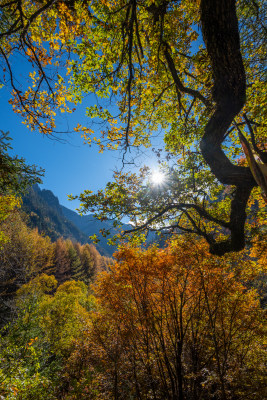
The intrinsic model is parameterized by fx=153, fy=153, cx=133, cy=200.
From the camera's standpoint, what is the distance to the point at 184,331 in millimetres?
5625

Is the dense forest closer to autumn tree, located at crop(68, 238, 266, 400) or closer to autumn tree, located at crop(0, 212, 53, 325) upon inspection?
autumn tree, located at crop(68, 238, 266, 400)

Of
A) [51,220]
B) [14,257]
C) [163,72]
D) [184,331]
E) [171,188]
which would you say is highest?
[163,72]

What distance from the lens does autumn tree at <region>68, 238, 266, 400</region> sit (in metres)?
4.90

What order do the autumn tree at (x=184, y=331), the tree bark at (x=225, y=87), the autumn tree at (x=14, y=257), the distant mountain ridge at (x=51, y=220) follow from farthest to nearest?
the distant mountain ridge at (x=51, y=220)
the autumn tree at (x=14, y=257)
the autumn tree at (x=184, y=331)
the tree bark at (x=225, y=87)

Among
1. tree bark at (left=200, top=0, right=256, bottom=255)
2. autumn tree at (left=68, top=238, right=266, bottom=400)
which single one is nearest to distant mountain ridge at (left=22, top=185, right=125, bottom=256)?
autumn tree at (left=68, top=238, right=266, bottom=400)

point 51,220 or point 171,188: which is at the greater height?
point 171,188

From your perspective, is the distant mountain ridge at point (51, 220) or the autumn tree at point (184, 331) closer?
the autumn tree at point (184, 331)

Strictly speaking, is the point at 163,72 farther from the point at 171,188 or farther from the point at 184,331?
the point at 184,331

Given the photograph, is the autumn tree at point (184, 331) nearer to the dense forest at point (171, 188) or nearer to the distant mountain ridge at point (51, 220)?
the dense forest at point (171, 188)

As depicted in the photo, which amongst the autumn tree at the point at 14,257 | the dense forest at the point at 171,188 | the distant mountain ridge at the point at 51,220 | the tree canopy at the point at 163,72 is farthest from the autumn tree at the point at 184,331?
the distant mountain ridge at the point at 51,220

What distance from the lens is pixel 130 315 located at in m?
7.18

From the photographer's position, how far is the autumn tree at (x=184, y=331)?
16.1ft

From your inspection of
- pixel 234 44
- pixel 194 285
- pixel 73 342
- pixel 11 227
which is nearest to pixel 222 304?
pixel 194 285

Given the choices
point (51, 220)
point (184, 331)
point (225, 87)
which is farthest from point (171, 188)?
point (51, 220)
